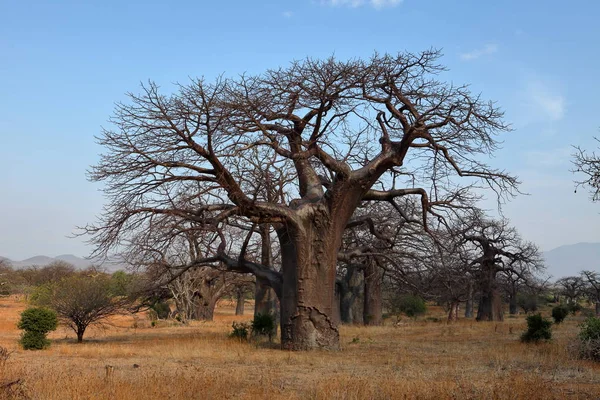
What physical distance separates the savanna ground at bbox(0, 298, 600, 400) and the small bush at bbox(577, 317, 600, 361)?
25 cm

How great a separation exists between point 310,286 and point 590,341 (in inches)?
211

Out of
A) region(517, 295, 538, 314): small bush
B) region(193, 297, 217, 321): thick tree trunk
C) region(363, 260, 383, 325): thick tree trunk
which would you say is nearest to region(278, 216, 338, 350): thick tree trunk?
region(363, 260, 383, 325): thick tree trunk

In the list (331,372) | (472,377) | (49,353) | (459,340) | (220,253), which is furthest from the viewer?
(459,340)

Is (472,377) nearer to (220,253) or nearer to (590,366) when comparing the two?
(590,366)

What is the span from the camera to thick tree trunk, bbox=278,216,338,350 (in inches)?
504

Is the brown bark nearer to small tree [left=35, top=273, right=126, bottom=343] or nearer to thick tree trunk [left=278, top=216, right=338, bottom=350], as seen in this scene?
small tree [left=35, top=273, right=126, bottom=343]

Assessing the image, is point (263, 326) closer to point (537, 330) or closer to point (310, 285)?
point (310, 285)

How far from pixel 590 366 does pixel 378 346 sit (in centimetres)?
522

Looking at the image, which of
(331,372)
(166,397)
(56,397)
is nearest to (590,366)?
(331,372)

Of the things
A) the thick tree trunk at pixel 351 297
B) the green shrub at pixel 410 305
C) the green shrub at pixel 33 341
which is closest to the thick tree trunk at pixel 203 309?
the thick tree trunk at pixel 351 297

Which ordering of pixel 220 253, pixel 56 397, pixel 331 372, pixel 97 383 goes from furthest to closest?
1. pixel 220 253
2. pixel 331 372
3. pixel 97 383
4. pixel 56 397

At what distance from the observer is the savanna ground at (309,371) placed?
682 centimetres

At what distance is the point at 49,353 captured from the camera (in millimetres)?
12953

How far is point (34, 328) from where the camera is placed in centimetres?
1406
